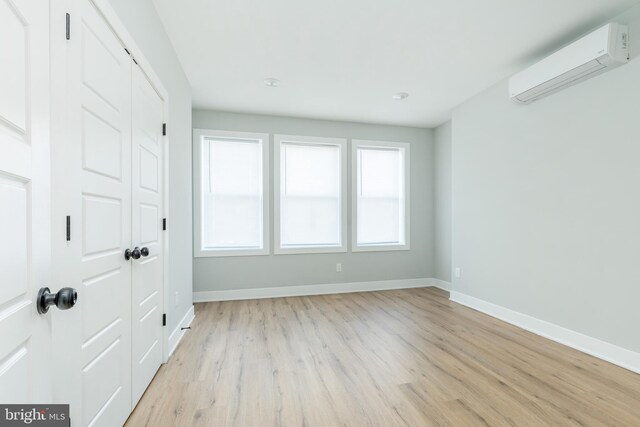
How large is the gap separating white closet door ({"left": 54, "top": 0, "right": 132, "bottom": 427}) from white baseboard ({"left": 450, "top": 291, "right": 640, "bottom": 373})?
11.2 ft

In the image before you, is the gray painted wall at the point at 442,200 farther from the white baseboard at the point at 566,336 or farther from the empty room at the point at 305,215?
the white baseboard at the point at 566,336

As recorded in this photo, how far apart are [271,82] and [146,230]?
2117 mm

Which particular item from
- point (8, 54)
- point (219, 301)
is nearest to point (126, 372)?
point (8, 54)

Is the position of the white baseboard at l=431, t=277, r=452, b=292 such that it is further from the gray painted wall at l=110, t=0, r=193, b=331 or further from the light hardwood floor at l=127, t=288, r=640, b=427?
the gray painted wall at l=110, t=0, r=193, b=331

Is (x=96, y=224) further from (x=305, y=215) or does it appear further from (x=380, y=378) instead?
(x=305, y=215)

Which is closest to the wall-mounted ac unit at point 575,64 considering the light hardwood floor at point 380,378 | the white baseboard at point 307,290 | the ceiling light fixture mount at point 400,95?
the ceiling light fixture mount at point 400,95

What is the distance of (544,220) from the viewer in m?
2.79

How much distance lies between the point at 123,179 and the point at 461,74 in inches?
128

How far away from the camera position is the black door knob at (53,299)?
0.88 m

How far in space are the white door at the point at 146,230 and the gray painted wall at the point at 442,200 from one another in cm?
399

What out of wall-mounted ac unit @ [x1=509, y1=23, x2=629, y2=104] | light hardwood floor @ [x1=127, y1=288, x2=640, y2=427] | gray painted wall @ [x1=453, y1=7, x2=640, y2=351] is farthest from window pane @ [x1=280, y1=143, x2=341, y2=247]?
wall-mounted ac unit @ [x1=509, y1=23, x2=629, y2=104]

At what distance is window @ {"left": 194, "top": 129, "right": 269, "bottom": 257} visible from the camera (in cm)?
398

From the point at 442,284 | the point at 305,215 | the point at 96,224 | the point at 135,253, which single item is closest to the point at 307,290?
the point at 305,215

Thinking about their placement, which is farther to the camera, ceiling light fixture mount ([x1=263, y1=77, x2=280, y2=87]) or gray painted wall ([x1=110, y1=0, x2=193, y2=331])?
ceiling light fixture mount ([x1=263, y1=77, x2=280, y2=87])
